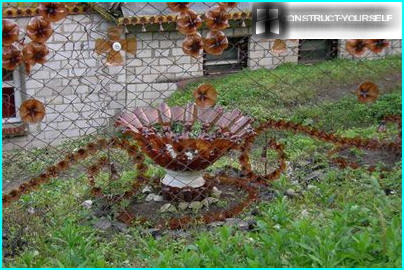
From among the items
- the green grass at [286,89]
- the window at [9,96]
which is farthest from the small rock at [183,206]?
the green grass at [286,89]

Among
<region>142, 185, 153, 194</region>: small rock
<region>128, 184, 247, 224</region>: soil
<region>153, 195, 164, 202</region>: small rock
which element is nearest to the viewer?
<region>128, 184, 247, 224</region>: soil

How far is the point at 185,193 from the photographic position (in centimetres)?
405

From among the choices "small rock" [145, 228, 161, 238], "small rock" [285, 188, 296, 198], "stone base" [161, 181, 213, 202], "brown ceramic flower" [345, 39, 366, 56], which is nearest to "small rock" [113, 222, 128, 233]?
"small rock" [145, 228, 161, 238]

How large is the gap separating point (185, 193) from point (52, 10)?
190 centimetres

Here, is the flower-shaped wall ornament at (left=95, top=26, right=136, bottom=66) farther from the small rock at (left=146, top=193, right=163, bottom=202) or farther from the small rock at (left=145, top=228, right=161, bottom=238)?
the small rock at (left=146, top=193, right=163, bottom=202)

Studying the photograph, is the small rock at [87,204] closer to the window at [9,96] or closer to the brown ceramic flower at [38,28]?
the window at [9,96]

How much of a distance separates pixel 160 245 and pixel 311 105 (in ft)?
15.5

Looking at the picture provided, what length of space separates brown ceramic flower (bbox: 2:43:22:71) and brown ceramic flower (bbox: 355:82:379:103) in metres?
1.38

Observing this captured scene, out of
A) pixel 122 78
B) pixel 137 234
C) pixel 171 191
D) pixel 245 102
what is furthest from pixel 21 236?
pixel 122 78

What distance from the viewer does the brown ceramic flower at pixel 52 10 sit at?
240 cm

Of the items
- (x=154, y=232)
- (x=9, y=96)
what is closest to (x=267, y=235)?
(x=154, y=232)

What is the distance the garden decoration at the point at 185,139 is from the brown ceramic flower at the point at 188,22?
1.20m

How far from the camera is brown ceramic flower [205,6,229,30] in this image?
8.14 ft

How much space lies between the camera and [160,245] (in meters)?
2.76
